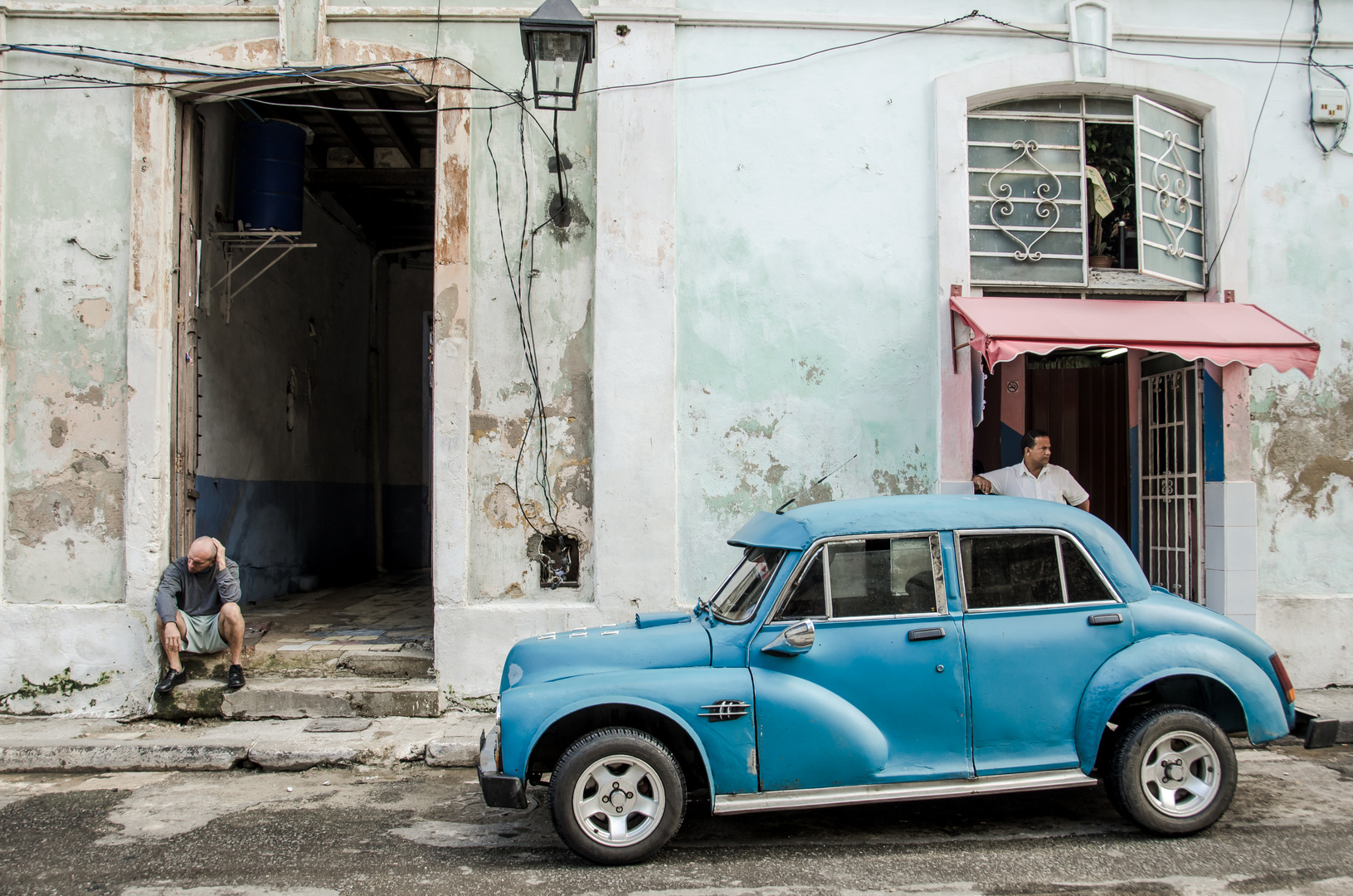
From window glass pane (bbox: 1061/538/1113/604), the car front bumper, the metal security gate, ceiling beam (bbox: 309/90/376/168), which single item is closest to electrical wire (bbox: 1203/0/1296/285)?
the metal security gate

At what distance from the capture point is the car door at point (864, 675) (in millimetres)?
4016

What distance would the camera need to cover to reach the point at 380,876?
3945 millimetres

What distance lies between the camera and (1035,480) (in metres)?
6.69

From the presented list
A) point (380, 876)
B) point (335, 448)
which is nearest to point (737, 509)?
point (380, 876)

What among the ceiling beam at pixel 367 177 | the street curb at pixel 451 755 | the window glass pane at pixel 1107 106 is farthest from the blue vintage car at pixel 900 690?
the ceiling beam at pixel 367 177

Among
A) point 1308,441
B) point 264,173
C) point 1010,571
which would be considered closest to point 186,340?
point 264,173

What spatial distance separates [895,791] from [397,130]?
334 inches

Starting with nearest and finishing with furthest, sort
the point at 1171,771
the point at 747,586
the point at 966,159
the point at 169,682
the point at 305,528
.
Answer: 1. the point at 1171,771
2. the point at 747,586
3. the point at 169,682
4. the point at 966,159
5. the point at 305,528

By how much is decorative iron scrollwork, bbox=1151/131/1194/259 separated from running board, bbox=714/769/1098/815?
479cm

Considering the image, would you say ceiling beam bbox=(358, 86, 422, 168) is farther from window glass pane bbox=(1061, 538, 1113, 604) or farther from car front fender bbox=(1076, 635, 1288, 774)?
car front fender bbox=(1076, 635, 1288, 774)

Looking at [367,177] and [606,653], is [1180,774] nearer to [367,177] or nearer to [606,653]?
[606,653]

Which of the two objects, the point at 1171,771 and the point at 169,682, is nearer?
the point at 1171,771

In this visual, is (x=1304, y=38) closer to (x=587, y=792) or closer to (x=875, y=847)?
(x=875, y=847)

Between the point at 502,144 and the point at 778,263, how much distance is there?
237 centimetres
